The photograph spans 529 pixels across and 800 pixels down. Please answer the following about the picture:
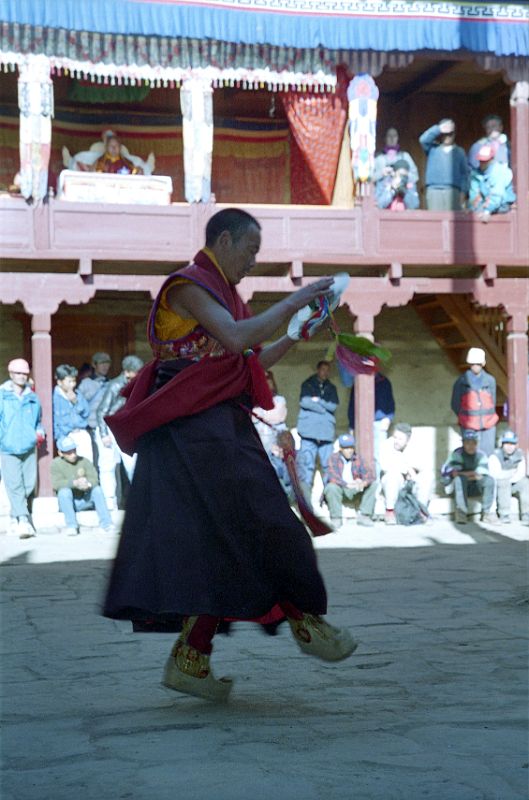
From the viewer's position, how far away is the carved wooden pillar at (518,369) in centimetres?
1452

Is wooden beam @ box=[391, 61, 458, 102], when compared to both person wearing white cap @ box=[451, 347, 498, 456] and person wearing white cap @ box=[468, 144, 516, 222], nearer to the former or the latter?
person wearing white cap @ box=[468, 144, 516, 222]

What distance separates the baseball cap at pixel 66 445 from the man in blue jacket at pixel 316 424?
2.54 m

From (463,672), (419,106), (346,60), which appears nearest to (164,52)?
(346,60)

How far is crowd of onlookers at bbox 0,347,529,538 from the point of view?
1172 cm

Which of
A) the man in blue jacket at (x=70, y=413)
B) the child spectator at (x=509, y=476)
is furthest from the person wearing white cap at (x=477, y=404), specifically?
the man in blue jacket at (x=70, y=413)

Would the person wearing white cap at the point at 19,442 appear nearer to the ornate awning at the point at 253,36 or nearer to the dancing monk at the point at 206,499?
the ornate awning at the point at 253,36

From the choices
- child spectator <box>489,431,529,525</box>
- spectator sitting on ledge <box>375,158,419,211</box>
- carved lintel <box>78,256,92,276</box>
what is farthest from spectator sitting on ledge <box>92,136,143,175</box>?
child spectator <box>489,431,529,525</box>

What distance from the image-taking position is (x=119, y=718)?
3.90m

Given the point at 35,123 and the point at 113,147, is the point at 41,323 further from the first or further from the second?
the point at 113,147

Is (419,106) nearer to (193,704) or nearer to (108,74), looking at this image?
(108,74)

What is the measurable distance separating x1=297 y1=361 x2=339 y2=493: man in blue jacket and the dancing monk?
9129 mm

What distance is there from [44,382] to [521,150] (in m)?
5.92

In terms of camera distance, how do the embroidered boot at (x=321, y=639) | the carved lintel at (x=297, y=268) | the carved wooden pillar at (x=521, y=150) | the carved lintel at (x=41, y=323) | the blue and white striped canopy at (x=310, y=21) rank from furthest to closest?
the carved wooden pillar at (x=521, y=150) → the carved lintel at (x=297, y=268) → the carved lintel at (x=41, y=323) → the blue and white striped canopy at (x=310, y=21) → the embroidered boot at (x=321, y=639)

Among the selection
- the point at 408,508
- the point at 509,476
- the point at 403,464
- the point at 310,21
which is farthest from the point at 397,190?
the point at 408,508
